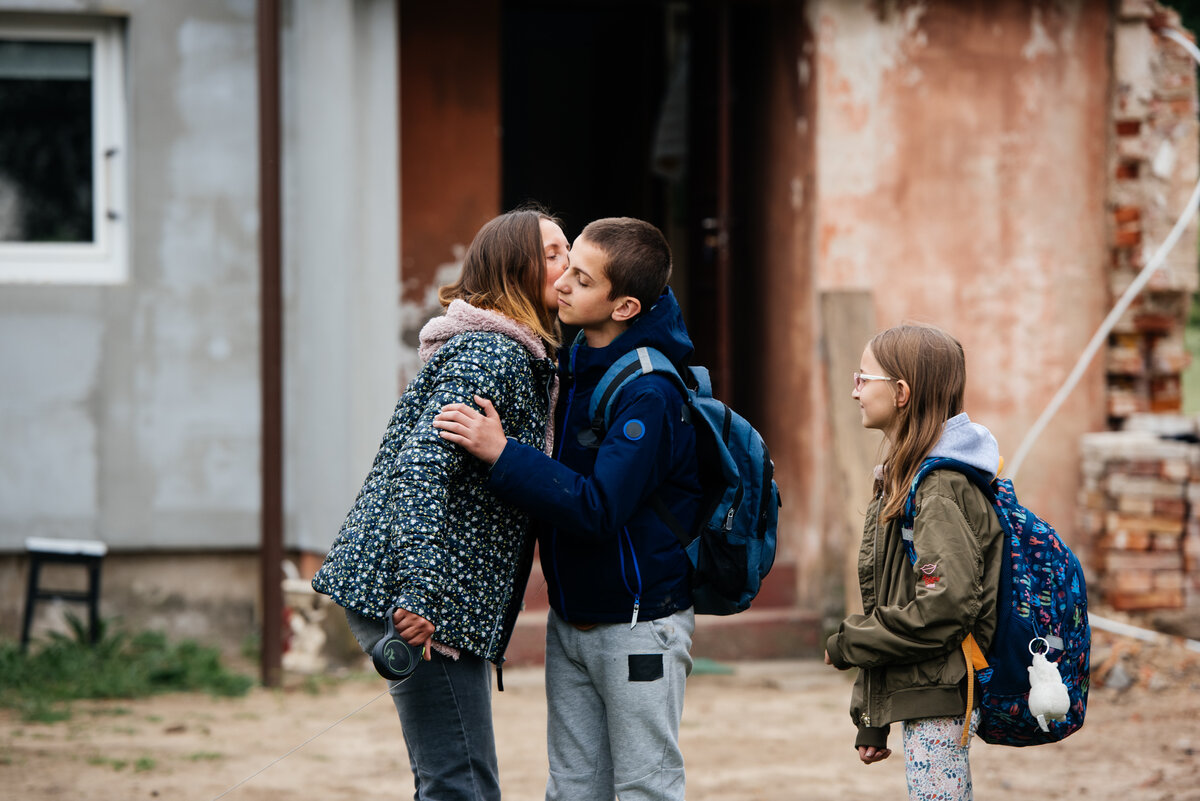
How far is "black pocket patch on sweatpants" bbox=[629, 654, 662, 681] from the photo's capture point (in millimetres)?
2783

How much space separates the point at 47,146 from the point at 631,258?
5.38 metres

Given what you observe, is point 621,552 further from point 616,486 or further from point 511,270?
point 511,270

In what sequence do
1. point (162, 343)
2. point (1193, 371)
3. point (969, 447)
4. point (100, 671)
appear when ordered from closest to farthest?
point (969, 447) < point (100, 671) < point (162, 343) < point (1193, 371)

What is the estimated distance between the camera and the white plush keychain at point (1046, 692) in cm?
264

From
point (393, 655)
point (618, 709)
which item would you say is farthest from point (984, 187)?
point (393, 655)

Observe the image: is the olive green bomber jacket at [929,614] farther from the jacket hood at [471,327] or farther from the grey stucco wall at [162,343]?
the grey stucco wall at [162,343]

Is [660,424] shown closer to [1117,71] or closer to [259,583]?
[259,583]

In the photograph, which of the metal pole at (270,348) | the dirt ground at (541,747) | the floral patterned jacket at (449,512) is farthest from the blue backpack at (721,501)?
the metal pole at (270,348)

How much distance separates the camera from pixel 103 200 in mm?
7008

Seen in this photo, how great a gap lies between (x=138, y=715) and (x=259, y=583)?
4.56ft

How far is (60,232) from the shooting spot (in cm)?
707

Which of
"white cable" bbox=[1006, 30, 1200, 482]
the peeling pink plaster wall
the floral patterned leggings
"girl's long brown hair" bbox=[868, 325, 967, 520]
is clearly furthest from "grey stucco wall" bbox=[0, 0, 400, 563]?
the floral patterned leggings

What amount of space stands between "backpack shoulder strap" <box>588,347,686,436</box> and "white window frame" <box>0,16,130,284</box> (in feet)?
16.3

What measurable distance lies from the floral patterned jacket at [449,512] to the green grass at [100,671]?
368cm
